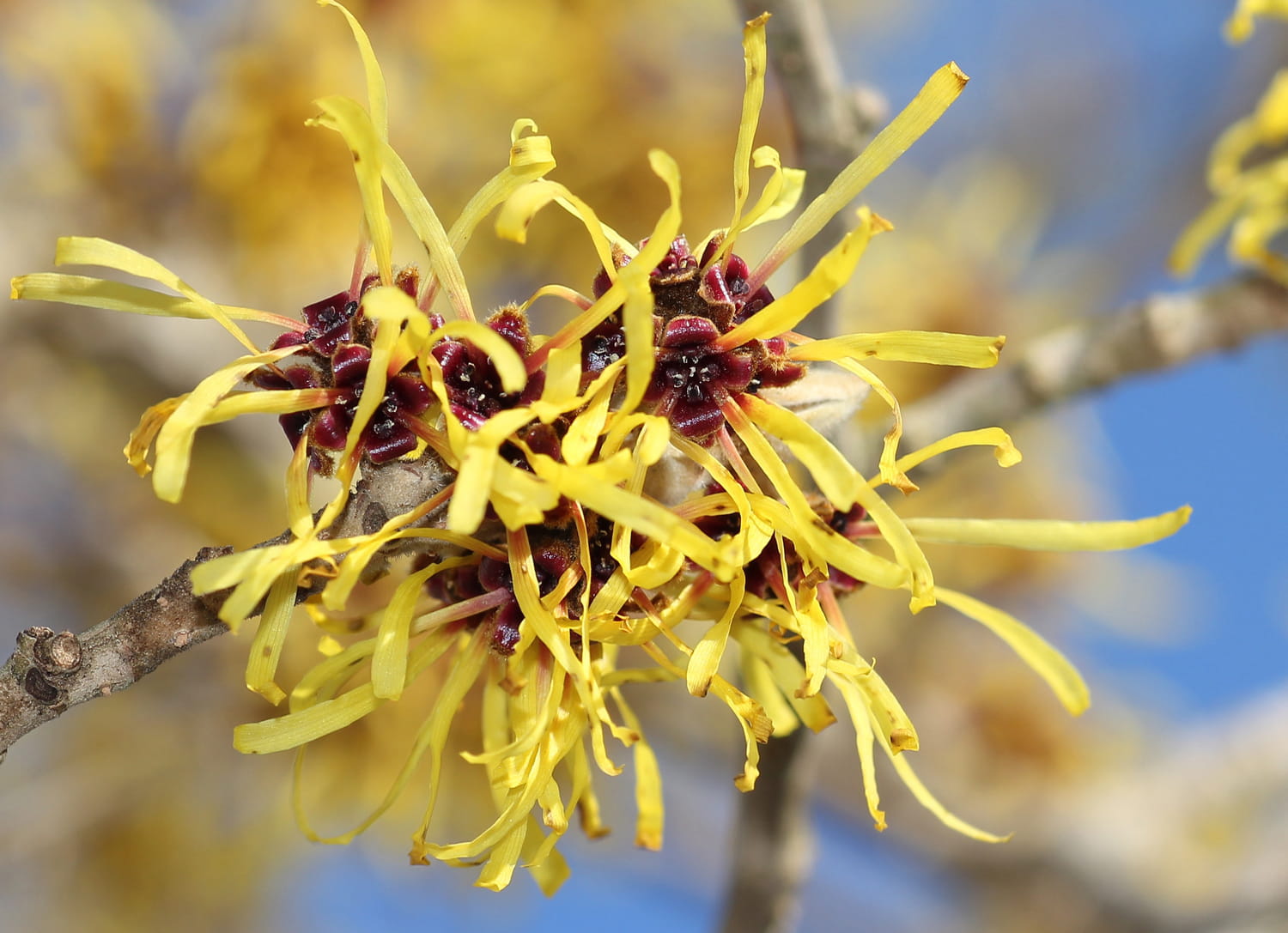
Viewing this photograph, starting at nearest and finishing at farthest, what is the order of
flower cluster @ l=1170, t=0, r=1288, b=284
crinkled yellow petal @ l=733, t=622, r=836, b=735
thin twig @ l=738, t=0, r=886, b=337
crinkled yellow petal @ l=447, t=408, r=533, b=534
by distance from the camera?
1. crinkled yellow petal @ l=447, t=408, r=533, b=534
2. crinkled yellow petal @ l=733, t=622, r=836, b=735
3. thin twig @ l=738, t=0, r=886, b=337
4. flower cluster @ l=1170, t=0, r=1288, b=284

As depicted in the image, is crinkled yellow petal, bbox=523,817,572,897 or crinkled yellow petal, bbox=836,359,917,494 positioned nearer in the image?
crinkled yellow petal, bbox=836,359,917,494

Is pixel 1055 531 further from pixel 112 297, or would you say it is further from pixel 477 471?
pixel 112 297

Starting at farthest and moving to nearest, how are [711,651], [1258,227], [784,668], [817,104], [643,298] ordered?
[1258,227] < [817,104] < [784,668] < [711,651] < [643,298]

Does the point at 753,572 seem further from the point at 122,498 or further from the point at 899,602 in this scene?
the point at 122,498

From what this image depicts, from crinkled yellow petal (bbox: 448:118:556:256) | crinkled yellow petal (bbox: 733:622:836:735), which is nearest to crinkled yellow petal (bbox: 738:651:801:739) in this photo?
crinkled yellow petal (bbox: 733:622:836:735)

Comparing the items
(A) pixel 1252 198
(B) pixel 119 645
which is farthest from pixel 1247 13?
(B) pixel 119 645

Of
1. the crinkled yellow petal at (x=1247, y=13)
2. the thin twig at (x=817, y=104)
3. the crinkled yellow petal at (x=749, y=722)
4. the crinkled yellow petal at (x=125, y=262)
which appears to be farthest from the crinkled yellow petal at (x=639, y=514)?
the crinkled yellow petal at (x=1247, y=13)

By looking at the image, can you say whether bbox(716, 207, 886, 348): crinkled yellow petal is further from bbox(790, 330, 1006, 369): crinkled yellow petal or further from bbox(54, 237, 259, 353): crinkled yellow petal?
bbox(54, 237, 259, 353): crinkled yellow petal

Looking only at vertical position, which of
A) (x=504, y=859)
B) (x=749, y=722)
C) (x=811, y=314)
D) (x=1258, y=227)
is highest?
(x=1258, y=227)
